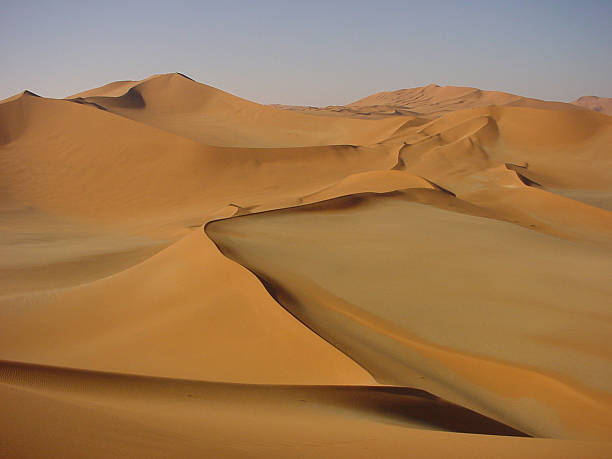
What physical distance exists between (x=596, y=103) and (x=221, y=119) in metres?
92.6

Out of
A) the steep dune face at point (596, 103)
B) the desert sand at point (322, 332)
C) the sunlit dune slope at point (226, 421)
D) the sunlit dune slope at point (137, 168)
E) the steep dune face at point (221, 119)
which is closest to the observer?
the sunlit dune slope at point (226, 421)

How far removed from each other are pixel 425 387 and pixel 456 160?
59.2ft

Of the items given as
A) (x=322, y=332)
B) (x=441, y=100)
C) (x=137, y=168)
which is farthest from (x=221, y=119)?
(x=441, y=100)

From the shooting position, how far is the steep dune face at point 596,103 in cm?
A: 9112

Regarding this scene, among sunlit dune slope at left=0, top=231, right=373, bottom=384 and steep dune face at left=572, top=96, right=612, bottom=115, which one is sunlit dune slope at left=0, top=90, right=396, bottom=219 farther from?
steep dune face at left=572, top=96, right=612, bottom=115

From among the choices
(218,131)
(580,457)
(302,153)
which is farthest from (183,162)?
(580,457)

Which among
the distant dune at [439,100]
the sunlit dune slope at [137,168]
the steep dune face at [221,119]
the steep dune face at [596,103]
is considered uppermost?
the steep dune face at [596,103]

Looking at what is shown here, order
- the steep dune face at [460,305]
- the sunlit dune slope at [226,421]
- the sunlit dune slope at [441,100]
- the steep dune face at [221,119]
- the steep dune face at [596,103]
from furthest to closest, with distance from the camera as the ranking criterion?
the steep dune face at [596,103] < the sunlit dune slope at [441,100] < the steep dune face at [221,119] < the steep dune face at [460,305] < the sunlit dune slope at [226,421]

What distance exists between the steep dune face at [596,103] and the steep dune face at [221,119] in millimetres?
77692

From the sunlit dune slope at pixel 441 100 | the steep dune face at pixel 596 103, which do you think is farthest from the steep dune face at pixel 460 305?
the steep dune face at pixel 596 103

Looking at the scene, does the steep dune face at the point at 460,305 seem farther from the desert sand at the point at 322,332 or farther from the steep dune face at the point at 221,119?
the steep dune face at the point at 221,119

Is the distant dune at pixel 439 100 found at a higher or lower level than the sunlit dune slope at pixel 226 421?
higher

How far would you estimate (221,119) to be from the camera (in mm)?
31438

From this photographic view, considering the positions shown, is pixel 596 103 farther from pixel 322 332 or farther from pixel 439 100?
pixel 322 332
